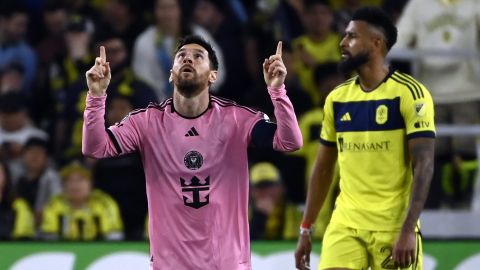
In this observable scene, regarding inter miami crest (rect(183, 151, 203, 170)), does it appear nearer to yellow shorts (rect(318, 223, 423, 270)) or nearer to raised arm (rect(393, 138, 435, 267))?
yellow shorts (rect(318, 223, 423, 270))

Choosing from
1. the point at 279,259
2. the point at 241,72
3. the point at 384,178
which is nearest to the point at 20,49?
the point at 241,72

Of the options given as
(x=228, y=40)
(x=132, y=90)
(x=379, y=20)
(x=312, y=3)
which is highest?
(x=312, y=3)

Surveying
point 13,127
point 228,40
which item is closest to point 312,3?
point 228,40

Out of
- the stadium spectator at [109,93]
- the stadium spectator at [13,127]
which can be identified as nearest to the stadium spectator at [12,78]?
the stadium spectator at [13,127]

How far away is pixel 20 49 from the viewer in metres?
13.0

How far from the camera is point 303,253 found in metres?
7.77

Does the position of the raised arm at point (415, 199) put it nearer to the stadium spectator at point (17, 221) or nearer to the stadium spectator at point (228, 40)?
the stadium spectator at point (17, 221)

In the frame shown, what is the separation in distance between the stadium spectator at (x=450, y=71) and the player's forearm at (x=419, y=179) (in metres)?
3.24

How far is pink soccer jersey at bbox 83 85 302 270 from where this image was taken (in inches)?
271

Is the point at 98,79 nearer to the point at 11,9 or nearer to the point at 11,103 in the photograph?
the point at 11,103

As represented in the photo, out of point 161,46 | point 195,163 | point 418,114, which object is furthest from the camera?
point 161,46

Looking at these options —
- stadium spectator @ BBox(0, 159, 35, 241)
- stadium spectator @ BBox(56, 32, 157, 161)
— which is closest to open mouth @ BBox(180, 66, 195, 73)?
stadium spectator @ BBox(0, 159, 35, 241)

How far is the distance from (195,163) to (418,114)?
1.31 m

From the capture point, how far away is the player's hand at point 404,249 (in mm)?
7195
